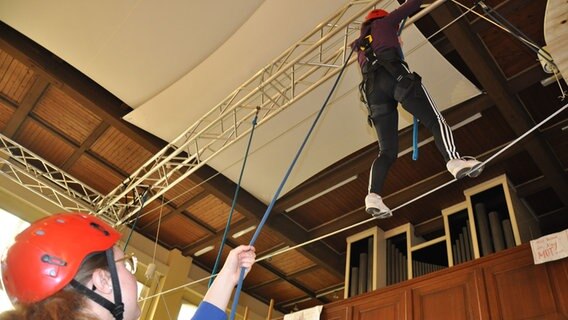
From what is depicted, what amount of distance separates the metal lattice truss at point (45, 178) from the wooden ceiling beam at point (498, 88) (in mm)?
4339

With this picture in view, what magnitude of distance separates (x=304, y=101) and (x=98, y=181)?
11.9ft

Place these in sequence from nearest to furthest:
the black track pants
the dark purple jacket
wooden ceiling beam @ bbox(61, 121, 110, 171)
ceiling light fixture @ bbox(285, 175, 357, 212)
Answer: the black track pants < the dark purple jacket < wooden ceiling beam @ bbox(61, 121, 110, 171) < ceiling light fixture @ bbox(285, 175, 357, 212)

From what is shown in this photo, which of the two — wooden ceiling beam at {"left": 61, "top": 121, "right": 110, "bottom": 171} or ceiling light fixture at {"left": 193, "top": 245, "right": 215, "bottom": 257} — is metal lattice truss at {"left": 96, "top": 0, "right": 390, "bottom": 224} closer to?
wooden ceiling beam at {"left": 61, "top": 121, "right": 110, "bottom": 171}

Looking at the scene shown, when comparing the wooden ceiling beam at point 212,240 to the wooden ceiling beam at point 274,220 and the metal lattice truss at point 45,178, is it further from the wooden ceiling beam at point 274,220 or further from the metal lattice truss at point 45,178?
the metal lattice truss at point 45,178

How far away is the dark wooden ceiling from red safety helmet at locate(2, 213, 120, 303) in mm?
3153

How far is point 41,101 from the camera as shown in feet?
16.9

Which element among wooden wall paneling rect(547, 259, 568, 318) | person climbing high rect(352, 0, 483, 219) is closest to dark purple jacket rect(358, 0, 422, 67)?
person climbing high rect(352, 0, 483, 219)

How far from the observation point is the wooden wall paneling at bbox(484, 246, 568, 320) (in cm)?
344

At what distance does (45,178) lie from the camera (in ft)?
20.0

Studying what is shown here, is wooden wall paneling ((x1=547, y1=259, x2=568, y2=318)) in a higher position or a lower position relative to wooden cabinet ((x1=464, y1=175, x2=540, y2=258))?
lower

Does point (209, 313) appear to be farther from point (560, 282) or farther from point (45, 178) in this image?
point (45, 178)

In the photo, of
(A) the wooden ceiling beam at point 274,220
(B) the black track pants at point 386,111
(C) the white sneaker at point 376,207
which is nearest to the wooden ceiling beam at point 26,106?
(A) the wooden ceiling beam at point 274,220

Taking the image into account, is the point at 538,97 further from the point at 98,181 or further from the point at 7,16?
the point at 98,181

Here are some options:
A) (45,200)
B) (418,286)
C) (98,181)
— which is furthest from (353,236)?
(45,200)
